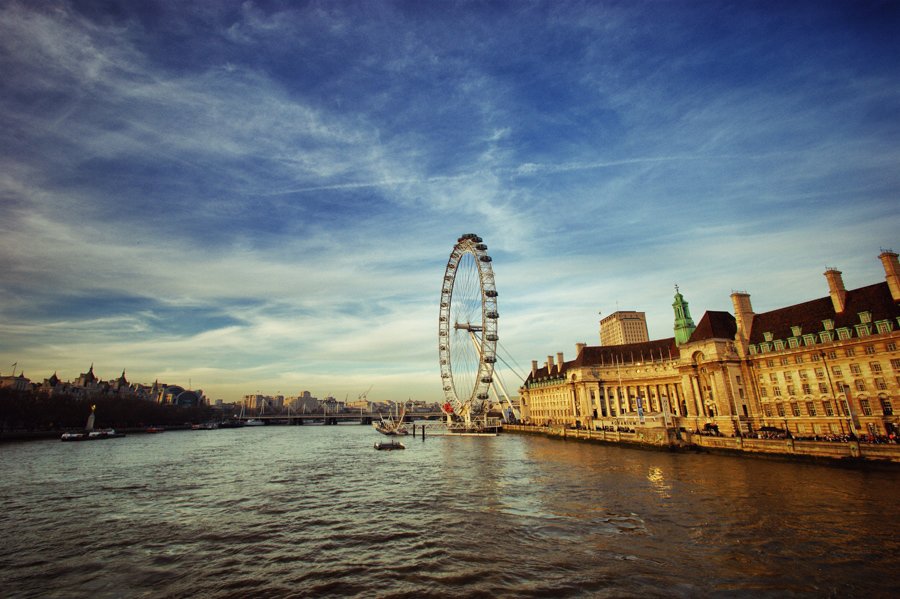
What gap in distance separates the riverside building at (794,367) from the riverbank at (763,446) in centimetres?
257

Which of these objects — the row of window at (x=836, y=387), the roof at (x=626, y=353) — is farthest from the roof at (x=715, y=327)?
the roof at (x=626, y=353)

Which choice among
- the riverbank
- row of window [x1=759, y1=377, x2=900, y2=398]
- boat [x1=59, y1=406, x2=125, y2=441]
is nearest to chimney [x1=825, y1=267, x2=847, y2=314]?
row of window [x1=759, y1=377, x2=900, y2=398]

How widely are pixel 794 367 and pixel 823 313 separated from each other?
27.6 ft

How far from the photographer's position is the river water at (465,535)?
16.3 metres

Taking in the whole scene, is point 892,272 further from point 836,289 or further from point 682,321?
point 682,321

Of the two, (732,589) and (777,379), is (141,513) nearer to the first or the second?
(732,589)

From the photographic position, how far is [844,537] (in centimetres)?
2050

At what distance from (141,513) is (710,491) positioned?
41.4m

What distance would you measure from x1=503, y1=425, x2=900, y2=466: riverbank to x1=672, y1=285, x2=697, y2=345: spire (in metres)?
24.3

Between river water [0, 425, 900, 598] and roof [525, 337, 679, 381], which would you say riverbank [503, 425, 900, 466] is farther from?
roof [525, 337, 679, 381]

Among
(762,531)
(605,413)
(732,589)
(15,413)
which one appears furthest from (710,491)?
(15,413)

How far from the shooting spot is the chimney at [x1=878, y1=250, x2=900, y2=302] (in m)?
49.3

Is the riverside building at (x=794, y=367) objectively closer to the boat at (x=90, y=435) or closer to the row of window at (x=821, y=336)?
the row of window at (x=821, y=336)

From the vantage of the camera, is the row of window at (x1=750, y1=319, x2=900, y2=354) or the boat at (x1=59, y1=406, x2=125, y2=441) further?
the boat at (x1=59, y1=406, x2=125, y2=441)
